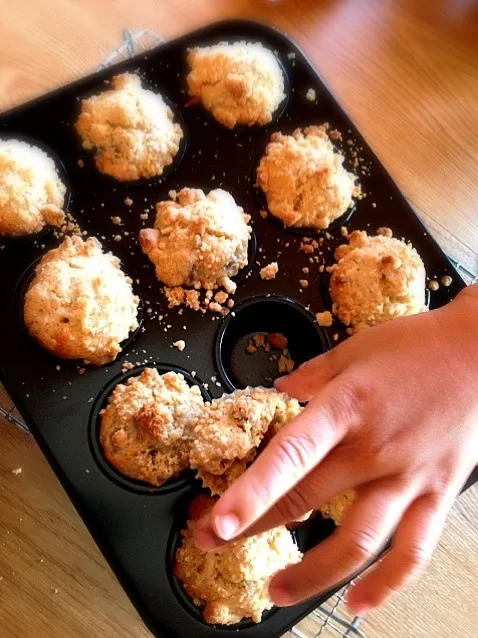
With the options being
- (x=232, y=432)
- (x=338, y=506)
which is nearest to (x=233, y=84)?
(x=232, y=432)

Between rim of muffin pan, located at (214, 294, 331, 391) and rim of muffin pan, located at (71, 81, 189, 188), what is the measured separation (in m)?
0.23

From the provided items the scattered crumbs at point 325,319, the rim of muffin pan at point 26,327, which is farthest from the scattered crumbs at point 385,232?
the rim of muffin pan at point 26,327

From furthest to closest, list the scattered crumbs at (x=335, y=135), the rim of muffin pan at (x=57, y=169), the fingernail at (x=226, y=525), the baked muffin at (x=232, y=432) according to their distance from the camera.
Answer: the scattered crumbs at (x=335, y=135) < the rim of muffin pan at (x=57, y=169) < the baked muffin at (x=232, y=432) < the fingernail at (x=226, y=525)

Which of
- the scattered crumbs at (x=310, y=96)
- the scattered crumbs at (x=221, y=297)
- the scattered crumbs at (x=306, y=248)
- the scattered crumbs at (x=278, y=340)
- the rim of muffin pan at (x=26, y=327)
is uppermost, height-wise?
the scattered crumbs at (x=310, y=96)

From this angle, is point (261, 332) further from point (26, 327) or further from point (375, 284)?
point (26, 327)

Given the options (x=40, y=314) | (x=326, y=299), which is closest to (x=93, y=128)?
(x=40, y=314)

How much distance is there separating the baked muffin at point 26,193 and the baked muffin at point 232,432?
346 millimetres

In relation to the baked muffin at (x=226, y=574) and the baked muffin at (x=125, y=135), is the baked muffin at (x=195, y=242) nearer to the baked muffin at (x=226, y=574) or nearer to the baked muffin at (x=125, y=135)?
the baked muffin at (x=125, y=135)

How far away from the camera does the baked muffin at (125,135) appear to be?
0.92m

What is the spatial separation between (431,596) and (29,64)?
3.50 ft

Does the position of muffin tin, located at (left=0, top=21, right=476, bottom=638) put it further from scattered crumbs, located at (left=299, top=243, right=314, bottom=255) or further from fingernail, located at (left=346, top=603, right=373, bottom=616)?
fingernail, located at (left=346, top=603, right=373, bottom=616)

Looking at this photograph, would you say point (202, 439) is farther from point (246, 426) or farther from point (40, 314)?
point (40, 314)

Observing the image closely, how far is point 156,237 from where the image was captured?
35.2 inches

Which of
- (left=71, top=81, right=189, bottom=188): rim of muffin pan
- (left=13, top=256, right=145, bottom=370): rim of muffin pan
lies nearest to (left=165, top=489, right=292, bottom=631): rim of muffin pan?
(left=13, top=256, right=145, bottom=370): rim of muffin pan
